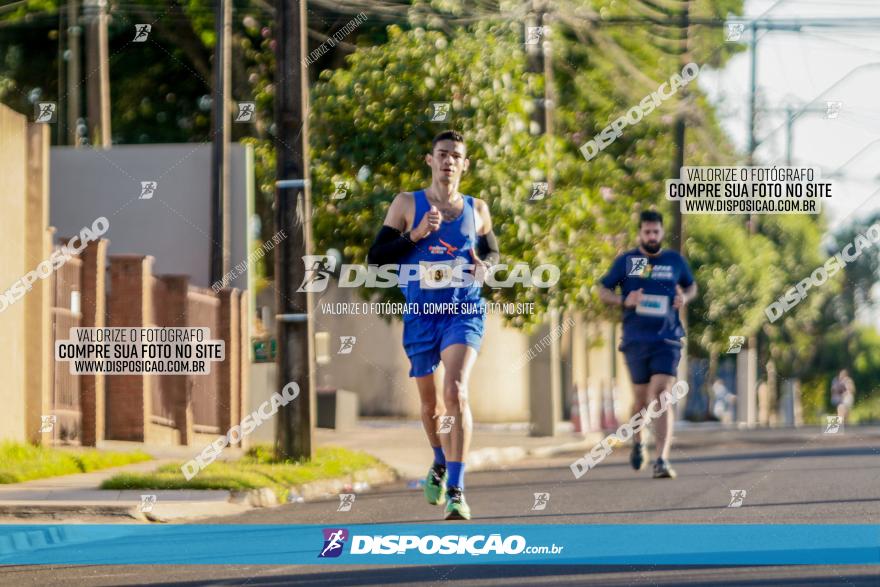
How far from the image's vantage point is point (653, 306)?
492 inches

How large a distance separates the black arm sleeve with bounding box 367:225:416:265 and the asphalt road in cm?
161

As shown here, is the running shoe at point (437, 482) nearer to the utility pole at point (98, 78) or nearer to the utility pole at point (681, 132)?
the utility pole at point (98, 78)

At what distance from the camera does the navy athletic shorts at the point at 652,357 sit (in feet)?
42.2

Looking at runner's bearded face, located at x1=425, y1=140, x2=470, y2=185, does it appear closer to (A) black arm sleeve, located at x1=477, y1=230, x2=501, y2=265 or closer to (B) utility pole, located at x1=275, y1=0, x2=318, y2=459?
(A) black arm sleeve, located at x1=477, y1=230, x2=501, y2=265

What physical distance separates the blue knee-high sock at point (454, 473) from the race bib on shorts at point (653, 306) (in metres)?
3.80

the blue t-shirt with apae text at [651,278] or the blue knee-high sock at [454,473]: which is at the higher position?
the blue t-shirt with apae text at [651,278]

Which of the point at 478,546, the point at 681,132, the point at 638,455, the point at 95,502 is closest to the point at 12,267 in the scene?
the point at 95,502

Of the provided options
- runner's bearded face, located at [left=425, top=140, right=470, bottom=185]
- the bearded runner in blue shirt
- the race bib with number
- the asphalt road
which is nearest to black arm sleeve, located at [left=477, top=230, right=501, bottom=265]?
the race bib with number

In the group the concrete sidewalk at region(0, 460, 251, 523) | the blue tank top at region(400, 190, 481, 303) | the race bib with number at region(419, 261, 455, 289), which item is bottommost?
the concrete sidewalk at region(0, 460, 251, 523)

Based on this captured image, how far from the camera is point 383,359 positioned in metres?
34.6

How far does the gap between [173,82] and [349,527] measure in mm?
25775

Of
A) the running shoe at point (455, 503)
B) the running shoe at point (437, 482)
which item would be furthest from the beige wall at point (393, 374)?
the running shoe at point (455, 503)

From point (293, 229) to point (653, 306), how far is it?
3.55 meters

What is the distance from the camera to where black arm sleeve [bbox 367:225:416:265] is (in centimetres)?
877
